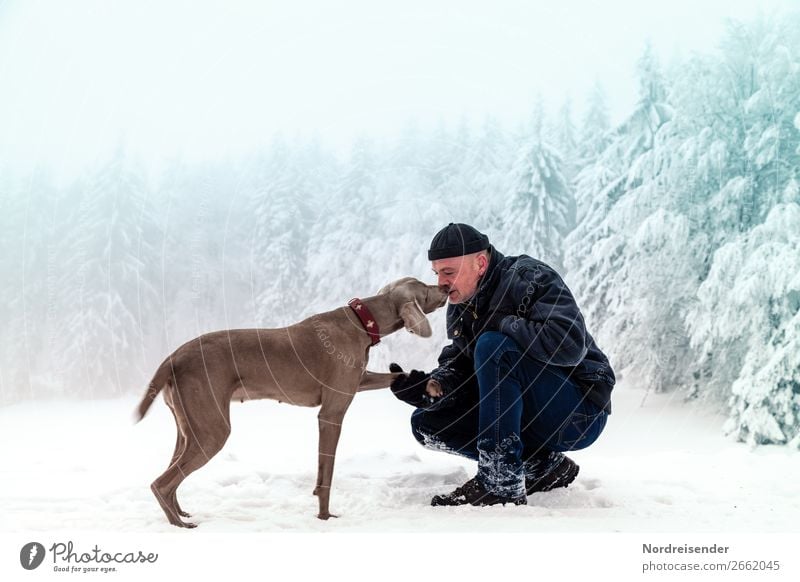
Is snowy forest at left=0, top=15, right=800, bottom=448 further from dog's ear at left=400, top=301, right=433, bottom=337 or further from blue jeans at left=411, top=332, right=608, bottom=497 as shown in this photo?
dog's ear at left=400, top=301, right=433, bottom=337

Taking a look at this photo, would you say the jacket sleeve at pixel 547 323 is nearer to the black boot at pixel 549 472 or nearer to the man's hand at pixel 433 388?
the man's hand at pixel 433 388

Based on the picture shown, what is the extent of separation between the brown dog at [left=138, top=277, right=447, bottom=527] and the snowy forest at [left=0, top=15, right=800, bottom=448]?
1391 mm

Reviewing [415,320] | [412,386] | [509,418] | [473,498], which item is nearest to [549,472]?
[473,498]

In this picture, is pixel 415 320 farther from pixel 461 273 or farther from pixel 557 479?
pixel 557 479

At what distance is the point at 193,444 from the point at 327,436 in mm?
730

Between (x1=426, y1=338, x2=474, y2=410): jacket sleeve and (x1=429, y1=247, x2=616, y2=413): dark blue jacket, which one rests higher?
(x1=429, y1=247, x2=616, y2=413): dark blue jacket

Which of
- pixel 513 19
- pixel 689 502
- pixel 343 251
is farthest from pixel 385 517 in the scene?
pixel 513 19

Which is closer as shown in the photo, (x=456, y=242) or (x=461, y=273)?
(x=456, y=242)

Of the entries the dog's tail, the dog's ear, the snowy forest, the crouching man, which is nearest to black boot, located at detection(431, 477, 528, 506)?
the crouching man

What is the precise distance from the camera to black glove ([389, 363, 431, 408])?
4.23m

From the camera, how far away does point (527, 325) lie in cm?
392

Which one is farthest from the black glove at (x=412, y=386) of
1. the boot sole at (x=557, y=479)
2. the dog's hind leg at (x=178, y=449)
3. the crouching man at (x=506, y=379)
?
the dog's hind leg at (x=178, y=449)

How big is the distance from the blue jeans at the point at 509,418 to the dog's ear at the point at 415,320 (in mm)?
312

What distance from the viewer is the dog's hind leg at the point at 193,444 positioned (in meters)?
3.46
